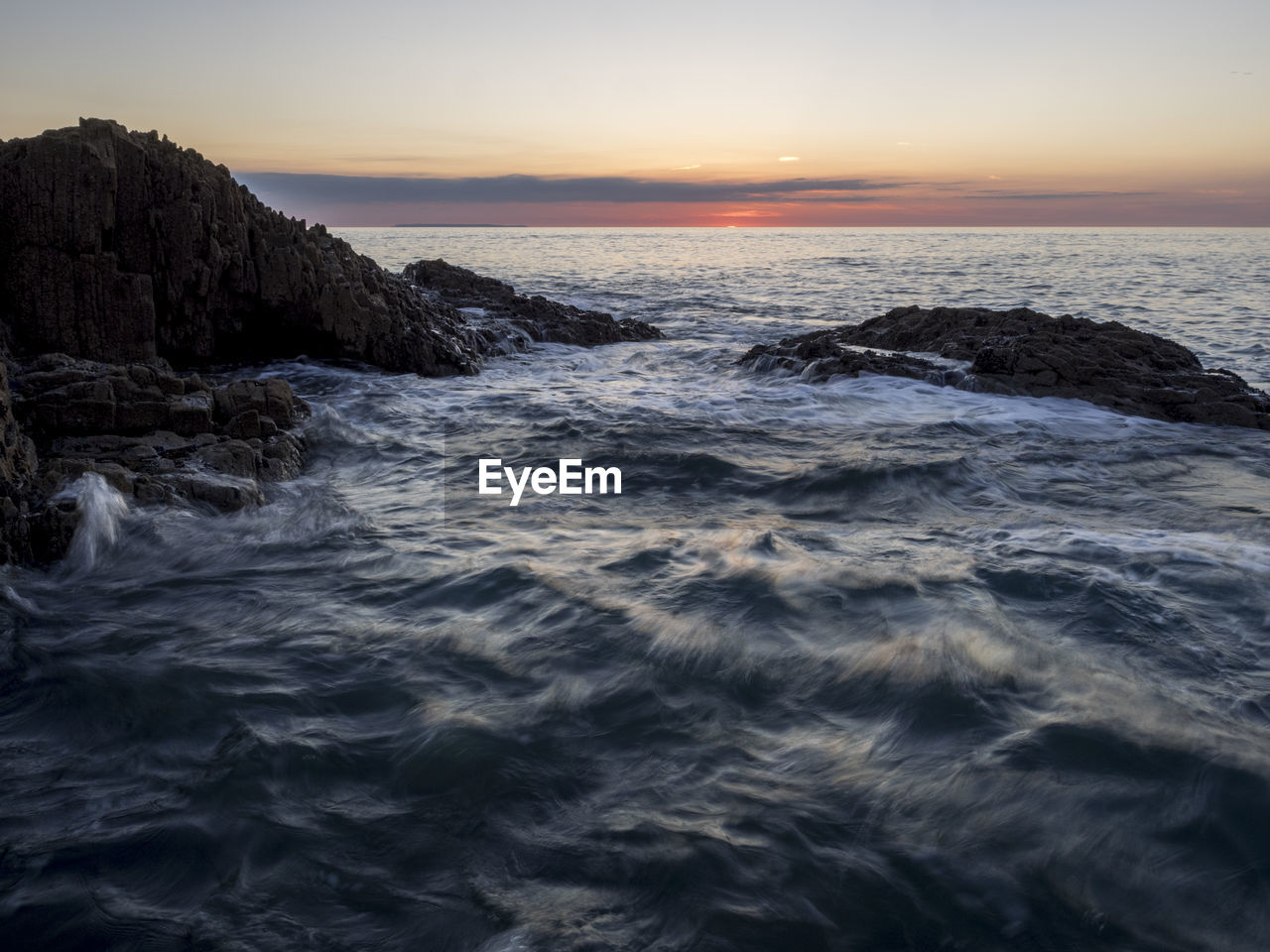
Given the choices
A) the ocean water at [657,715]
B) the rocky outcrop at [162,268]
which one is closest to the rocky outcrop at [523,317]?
the rocky outcrop at [162,268]

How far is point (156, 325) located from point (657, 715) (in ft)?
35.6

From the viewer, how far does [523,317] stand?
2038 cm

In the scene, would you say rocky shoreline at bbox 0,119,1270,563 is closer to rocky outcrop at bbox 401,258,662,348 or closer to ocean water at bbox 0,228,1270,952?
ocean water at bbox 0,228,1270,952

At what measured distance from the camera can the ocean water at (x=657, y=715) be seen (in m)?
3.28

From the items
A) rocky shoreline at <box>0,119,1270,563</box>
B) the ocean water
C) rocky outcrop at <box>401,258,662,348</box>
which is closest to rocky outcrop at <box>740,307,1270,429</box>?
rocky shoreline at <box>0,119,1270,563</box>

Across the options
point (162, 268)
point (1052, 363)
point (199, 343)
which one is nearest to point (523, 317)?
point (199, 343)

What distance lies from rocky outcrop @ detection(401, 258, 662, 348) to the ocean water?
10.4 m

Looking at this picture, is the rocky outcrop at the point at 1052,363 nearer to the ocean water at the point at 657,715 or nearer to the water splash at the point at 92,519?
the ocean water at the point at 657,715

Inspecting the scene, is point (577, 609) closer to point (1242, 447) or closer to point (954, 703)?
point (954, 703)

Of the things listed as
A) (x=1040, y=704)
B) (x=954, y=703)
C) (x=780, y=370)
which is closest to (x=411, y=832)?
(x=954, y=703)

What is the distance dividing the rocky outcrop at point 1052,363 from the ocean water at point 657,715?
294cm

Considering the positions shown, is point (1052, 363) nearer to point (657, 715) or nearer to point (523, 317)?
point (657, 715)

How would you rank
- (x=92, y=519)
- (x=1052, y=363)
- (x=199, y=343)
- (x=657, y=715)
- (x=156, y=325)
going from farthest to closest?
(x=1052, y=363) → (x=199, y=343) → (x=156, y=325) → (x=92, y=519) → (x=657, y=715)

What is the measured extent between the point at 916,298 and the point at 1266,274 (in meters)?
26.7
